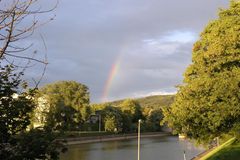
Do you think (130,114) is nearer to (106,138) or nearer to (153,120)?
(153,120)

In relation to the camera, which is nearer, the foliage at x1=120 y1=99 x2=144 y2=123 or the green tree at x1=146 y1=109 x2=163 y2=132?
the foliage at x1=120 y1=99 x2=144 y2=123

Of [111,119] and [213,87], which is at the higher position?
[111,119]

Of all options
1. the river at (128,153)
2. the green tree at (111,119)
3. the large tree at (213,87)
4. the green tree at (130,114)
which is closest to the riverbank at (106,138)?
the green tree at (111,119)

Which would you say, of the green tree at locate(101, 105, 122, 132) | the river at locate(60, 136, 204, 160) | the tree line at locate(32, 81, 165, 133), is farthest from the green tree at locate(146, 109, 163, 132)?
the river at locate(60, 136, 204, 160)

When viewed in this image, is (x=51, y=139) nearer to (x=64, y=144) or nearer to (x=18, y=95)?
(x=64, y=144)

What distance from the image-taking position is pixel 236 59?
76.1 feet

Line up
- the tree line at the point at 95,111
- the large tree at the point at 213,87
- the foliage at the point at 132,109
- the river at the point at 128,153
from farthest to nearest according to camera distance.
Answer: the foliage at the point at 132,109 → the tree line at the point at 95,111 → the river at the point at 128,153 → the large tree at the point at 213,87

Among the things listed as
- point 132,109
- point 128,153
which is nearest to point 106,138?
point 132,109

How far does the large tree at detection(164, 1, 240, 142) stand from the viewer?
898 inches

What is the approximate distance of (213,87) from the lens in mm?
23219

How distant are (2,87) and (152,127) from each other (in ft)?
425

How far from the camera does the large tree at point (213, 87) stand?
22.8 m

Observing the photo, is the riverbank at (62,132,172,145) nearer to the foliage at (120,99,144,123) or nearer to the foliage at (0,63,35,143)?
the foliage at (120,99,144,123)

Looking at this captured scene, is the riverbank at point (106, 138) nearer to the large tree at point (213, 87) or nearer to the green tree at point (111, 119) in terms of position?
the green tree at point (111, 119)
